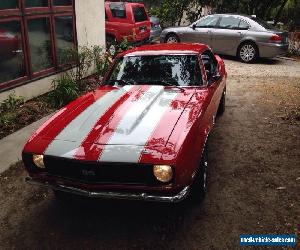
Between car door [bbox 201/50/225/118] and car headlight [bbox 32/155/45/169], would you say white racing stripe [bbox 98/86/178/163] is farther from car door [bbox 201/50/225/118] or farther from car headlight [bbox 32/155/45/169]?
car headlight [bbox 32/155/45/169]

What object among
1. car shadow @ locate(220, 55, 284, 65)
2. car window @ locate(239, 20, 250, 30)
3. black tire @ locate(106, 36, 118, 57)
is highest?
car window @ locate(239, 20, 250, 30)

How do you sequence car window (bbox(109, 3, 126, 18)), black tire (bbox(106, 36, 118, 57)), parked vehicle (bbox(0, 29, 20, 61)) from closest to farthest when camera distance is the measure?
parked vehicle (bbox(0, 29, 20, 61)) → black tire (bbox(106, 36, 118, 57)) → car window (bbox(109, 3, 126, 18))

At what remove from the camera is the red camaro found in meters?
3.57

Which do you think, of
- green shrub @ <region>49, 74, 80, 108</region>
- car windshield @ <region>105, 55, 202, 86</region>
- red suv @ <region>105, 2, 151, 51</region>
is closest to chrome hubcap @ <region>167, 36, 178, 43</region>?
red suv @ <region>105, 2, 151, 51</region>

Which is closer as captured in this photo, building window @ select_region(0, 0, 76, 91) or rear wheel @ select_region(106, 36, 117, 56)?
building window @ select_region(0, 0, 76, 91)

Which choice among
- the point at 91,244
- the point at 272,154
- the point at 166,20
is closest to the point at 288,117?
the point at 272,154

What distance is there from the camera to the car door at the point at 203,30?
13195 mm

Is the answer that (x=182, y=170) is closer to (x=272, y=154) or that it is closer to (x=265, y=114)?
(x=272, y=154)

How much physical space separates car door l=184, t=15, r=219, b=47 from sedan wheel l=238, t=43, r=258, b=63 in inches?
48.5

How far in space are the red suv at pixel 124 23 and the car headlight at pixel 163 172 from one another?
35.2ft

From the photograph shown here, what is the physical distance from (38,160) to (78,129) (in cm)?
55

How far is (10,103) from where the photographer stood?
24.0 feet

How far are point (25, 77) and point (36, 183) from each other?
183 inches

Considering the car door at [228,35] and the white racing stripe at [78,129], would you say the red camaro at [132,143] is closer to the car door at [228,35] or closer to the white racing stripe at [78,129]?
the white racing stripe at [78,129]
